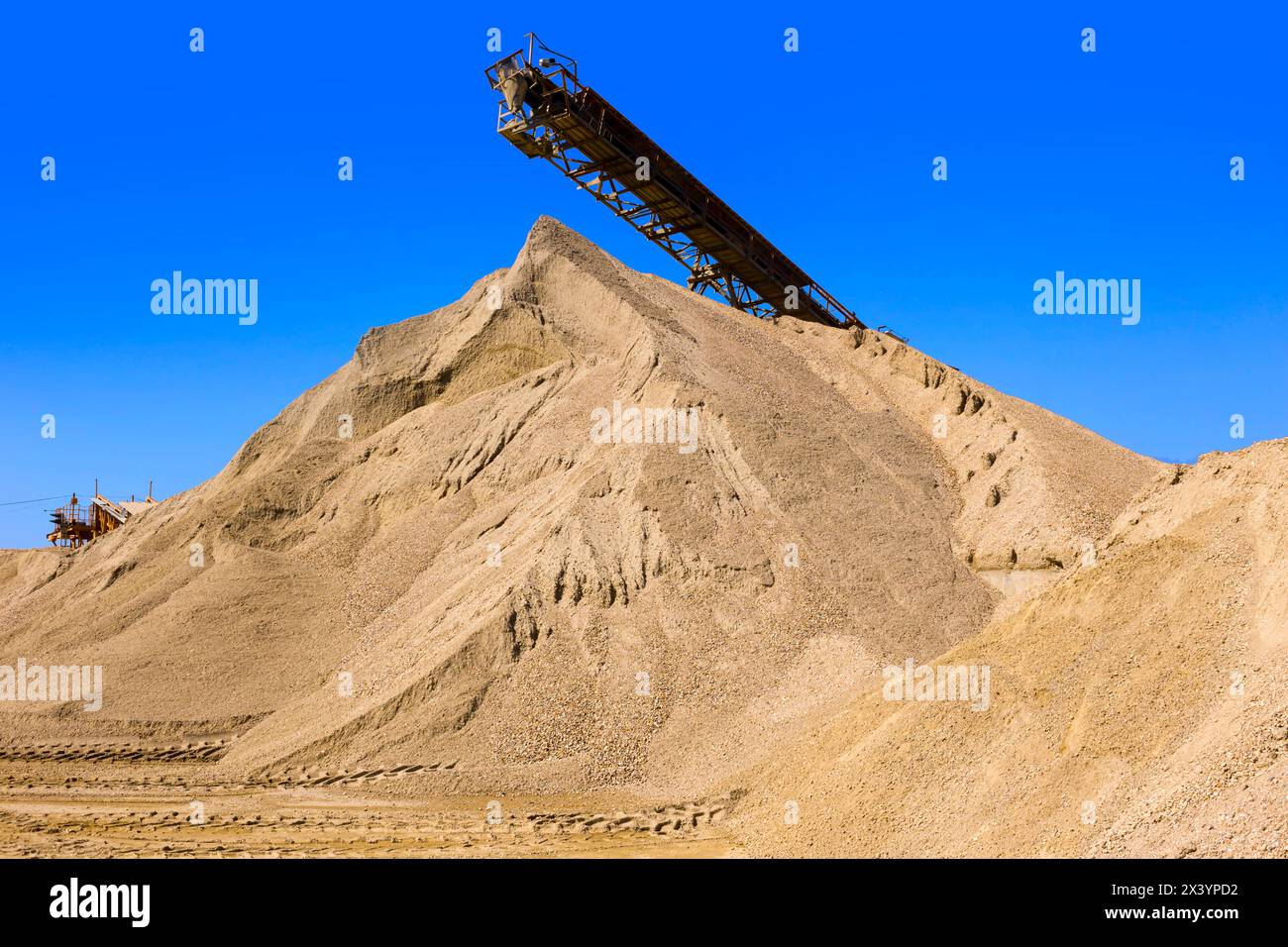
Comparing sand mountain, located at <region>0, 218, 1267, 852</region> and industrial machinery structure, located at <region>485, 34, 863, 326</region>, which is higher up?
industrial machinery structure, located at <region>485, 34, 863, 326</region>

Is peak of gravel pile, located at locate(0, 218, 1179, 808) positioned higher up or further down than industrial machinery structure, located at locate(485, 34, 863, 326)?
further down

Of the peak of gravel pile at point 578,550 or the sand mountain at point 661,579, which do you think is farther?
the peak of gravel pile at point 578,550

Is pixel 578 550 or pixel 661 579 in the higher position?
pixel 578 550

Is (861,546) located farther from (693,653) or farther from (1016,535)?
(693,653)

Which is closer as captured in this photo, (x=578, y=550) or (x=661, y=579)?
(x=661, y=579)

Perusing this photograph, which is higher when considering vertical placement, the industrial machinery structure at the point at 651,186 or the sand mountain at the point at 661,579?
the industrial machinery structure at the point at 651,186

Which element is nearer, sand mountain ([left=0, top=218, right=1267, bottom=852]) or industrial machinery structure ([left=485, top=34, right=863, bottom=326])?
sand mountain ([left=0, top=218, right=1267, bottom=852])

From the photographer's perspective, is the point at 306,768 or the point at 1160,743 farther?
the point at 306,768
